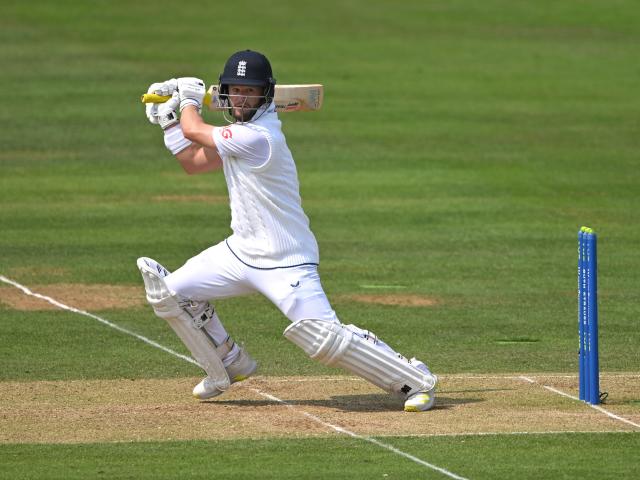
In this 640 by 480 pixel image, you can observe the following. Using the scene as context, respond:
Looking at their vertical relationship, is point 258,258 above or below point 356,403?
above

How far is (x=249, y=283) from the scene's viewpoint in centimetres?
911

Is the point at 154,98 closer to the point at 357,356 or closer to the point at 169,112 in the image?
the point at 169,112

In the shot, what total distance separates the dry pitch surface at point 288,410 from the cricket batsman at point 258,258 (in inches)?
11.5

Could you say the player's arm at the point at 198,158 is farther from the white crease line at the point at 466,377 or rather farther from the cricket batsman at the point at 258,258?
the white crease line at the point at 466,377

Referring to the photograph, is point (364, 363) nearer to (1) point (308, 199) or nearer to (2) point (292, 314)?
(2) point (292, 314)

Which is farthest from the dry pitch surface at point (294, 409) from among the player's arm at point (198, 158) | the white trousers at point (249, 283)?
the player's arm at point (198, 158)

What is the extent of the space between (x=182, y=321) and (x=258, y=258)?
67 centimetres

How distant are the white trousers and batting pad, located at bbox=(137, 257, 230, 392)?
0.07 metres

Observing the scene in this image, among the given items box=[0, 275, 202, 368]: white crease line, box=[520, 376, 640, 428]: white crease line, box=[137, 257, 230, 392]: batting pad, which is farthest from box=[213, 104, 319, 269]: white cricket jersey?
box=[520, 376, 640, 428]: white crease line

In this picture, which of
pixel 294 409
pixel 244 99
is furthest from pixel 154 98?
pixel 294 409

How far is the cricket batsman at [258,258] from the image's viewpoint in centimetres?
888

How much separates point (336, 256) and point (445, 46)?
1741 cm

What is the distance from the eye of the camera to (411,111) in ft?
82.7

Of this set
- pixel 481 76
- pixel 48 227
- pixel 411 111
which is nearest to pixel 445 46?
pixel 481 76
